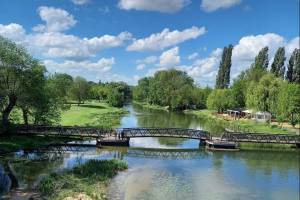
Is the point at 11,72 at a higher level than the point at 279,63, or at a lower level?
lower

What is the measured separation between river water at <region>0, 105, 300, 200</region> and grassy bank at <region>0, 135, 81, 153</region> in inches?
Answer: 58.3

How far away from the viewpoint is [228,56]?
434 ft

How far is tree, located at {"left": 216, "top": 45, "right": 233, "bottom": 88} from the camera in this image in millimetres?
132500

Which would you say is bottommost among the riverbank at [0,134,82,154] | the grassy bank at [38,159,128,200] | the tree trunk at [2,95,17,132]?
the grassy bank at [38,159,128,200]

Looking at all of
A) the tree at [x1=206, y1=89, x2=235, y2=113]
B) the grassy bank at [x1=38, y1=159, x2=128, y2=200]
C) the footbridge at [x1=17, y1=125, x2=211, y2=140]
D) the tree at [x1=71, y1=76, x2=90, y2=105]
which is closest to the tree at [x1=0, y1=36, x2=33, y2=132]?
the footbridge at [x1=17, y1=125, x2=211, y2=140]

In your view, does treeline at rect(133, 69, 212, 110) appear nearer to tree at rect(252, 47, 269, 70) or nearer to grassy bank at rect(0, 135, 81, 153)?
tree at rect(252, 47, 269, 70)

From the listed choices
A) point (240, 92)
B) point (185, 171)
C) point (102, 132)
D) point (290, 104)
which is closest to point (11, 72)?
point (102, 132)

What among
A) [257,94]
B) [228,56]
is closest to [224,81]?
[228,56]

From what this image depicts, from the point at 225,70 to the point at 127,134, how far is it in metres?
85.9

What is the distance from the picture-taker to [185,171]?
4028 cm

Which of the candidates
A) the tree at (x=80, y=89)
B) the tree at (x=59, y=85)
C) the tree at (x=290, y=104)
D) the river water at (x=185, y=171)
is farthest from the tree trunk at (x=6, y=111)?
the tree at (x=80, y=89)

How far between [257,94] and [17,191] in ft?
239

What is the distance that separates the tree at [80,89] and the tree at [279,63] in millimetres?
62720

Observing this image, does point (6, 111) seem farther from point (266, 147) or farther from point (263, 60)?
point (263, 60)
